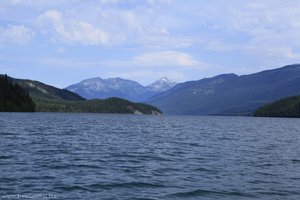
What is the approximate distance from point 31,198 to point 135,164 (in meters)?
17.2

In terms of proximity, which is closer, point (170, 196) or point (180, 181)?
point (170, 196)

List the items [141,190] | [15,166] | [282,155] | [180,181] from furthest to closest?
[282,155] → [15,166] → [180,181] → [141,190]

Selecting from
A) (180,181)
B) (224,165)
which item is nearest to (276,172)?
(224,165)

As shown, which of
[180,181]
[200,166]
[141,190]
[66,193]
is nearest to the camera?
[66,193]

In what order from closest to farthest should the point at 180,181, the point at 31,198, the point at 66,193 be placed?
1. the point at 31,198
2. the point at 66,193
3. the point at 180,181

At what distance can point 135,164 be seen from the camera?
1673 inches

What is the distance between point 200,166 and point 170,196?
13.9 m

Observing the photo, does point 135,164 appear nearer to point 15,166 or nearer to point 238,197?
point 15,166

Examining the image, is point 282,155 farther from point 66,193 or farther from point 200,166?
point 66,193

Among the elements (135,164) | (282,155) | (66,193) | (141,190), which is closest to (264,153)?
(282,155)

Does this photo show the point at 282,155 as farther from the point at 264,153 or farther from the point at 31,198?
the point at 31,198

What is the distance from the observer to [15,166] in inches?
1505

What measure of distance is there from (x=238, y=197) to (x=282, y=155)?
2824 cm

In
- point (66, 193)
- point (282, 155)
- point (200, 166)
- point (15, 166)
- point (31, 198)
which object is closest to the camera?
point (31, 198)
